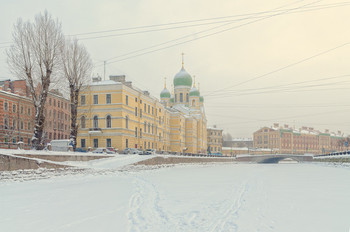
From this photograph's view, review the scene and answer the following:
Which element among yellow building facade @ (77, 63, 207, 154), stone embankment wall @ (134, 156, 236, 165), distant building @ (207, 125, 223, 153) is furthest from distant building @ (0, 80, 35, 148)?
distant building @ (207, 125, 223, 153)

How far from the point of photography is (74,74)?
37781 millimetres

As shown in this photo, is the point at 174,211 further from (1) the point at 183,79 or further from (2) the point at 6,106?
(1) the point at 183,79

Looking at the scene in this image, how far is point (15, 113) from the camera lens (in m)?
53.1

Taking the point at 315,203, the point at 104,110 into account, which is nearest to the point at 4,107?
the point at 104,110

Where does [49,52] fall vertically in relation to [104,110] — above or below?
above

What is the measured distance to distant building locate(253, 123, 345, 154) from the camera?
154 meters

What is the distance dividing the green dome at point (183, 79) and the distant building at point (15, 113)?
49.6 meters

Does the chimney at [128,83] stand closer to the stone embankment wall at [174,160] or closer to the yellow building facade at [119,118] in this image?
the yellow building facade at [119,118]

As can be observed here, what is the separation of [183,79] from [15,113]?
54553mm

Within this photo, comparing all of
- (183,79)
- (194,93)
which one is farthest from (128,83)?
(194,93)

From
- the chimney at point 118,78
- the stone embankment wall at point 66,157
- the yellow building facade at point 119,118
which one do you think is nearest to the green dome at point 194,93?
the yellow building facade at point 119,118

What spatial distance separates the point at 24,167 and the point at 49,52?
40.0ft

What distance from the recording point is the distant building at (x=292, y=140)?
154 metres

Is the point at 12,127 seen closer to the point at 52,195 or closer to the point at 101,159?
the point at 101,159
